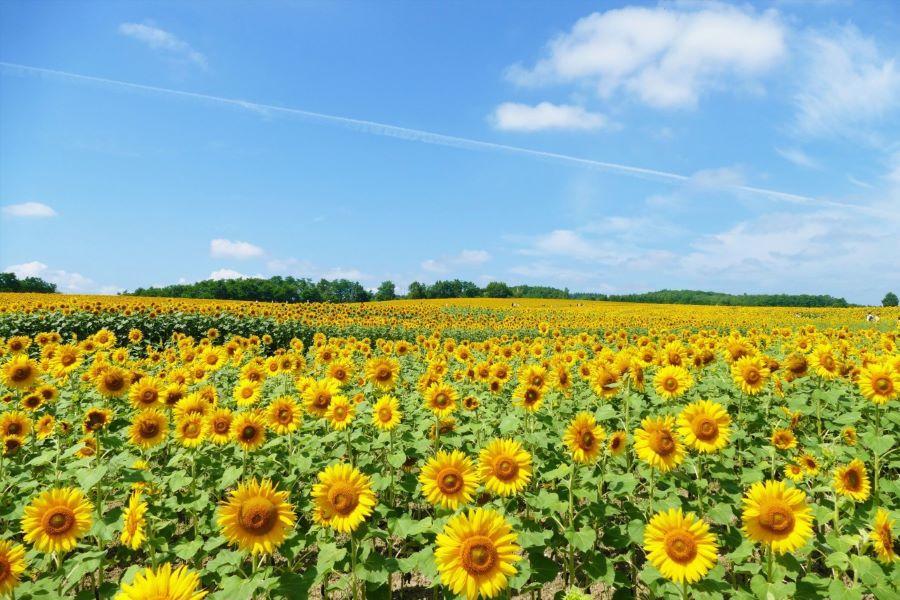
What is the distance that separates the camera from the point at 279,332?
23031 millimetres

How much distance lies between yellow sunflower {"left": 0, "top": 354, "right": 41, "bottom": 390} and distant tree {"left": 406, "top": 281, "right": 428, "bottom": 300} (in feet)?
279

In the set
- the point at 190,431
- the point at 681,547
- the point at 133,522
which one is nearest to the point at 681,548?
the point at 681,547

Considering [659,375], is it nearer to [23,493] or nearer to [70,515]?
[70,515]

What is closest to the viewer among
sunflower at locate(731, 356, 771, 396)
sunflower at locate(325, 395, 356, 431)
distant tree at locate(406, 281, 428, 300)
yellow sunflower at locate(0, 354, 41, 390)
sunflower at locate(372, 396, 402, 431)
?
sunflower at locate(372, 396, 402, 431)

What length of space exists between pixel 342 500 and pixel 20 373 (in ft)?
18.7

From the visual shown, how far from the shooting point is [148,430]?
511 cm

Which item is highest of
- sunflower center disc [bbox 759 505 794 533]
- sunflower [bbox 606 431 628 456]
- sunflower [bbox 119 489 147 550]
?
sunflower [bbox 606 431 628 456]

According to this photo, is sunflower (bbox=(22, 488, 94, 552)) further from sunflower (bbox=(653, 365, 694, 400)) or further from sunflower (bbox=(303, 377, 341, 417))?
sunflower (bbox=(653, 365, 694, 400))

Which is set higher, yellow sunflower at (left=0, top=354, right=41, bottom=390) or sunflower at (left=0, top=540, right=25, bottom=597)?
yellow sunflower at (left=0, top=354, right=41, bottom=390)

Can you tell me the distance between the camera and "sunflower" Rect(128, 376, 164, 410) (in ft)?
18.7

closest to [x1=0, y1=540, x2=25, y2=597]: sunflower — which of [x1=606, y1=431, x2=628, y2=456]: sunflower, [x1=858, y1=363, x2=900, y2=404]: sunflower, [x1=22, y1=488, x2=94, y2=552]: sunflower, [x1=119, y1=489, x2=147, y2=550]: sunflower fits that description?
[x1=22, y1=488, x2=94, y2=552]: sunflower

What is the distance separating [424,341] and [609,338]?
544cm

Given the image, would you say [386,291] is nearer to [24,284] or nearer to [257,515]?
[24,284]

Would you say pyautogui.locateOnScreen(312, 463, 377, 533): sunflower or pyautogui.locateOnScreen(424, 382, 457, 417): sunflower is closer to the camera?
pyautogui.locateOnScreen(312, 463, 377, 533): sunflower
